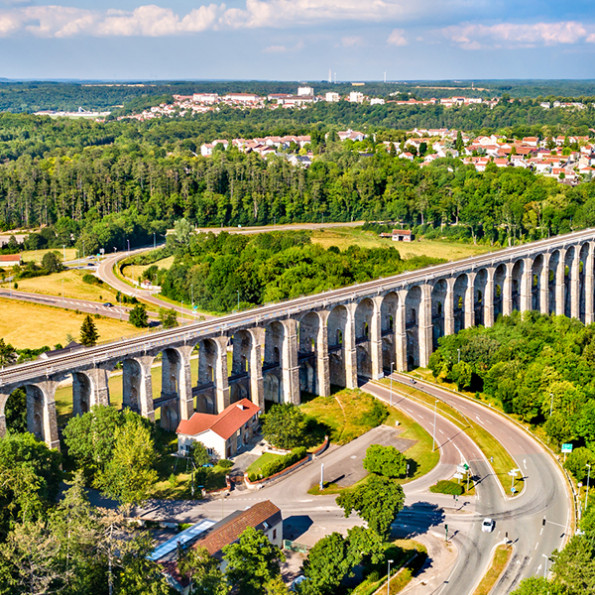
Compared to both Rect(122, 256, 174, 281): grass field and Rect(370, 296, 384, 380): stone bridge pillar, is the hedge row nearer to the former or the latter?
Rect(370, 296, 384, 380): stone bridge pillar

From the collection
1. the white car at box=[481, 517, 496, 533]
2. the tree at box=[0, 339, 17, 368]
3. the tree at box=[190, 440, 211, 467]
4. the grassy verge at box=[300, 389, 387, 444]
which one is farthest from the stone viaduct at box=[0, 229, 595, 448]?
the white car at box=[481, 517, 496, 533]

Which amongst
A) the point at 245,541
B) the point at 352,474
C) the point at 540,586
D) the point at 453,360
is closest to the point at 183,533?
the point at 245,541

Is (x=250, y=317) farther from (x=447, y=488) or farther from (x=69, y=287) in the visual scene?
(x=69, y=287)

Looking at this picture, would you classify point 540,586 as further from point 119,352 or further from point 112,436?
point 119,352

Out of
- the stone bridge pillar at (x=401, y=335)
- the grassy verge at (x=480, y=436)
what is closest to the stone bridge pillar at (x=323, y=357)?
the grassy verge at (x=480, y=436)

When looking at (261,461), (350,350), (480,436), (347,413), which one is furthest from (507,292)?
(261,461)

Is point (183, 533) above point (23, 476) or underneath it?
underneath

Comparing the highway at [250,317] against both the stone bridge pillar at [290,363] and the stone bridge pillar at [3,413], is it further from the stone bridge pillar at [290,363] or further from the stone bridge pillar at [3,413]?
the stone bridge pillar at [290,363]
